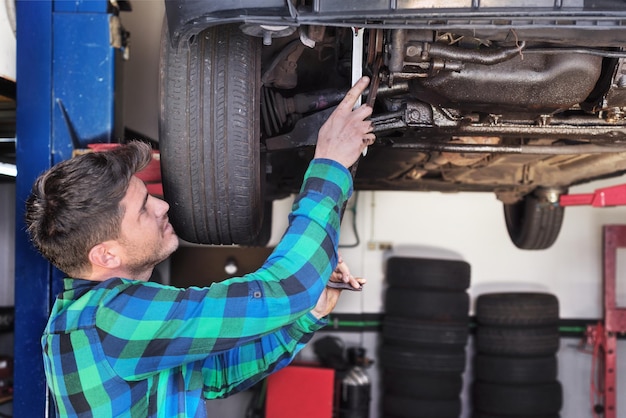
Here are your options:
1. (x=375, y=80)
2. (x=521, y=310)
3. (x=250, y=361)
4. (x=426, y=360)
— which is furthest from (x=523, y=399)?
(x=375, y=80)

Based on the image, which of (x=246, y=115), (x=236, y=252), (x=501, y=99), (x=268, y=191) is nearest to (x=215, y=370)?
(x=246, y=115)

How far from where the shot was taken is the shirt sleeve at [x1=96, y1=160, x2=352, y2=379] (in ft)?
3.59

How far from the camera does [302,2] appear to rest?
4.24 ft

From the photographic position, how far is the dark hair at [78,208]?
1.20m

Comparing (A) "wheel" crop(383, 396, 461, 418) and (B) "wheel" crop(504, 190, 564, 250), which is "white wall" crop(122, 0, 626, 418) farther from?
(B) "wheel" crop(504, 190, 564, 250)

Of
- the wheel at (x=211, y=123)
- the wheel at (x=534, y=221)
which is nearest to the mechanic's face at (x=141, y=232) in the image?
the wheel at (x=211, y=123)

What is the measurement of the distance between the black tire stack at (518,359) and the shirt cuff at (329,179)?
3.07 m

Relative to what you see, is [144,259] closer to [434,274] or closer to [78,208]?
[78,208]

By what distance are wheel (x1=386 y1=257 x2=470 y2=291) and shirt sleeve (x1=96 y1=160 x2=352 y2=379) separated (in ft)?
9.24

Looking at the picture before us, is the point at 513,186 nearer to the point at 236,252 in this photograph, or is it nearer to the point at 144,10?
the point at 236,252

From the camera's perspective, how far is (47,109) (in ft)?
6.97

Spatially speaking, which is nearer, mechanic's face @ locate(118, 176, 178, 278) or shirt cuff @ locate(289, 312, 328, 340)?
mechanic's face @ locate(118, 176, 178, 278)

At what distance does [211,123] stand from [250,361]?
615 mm

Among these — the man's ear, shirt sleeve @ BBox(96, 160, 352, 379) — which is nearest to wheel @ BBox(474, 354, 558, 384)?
shirt sleeve @ BBox(96, 160, 352, 379)
